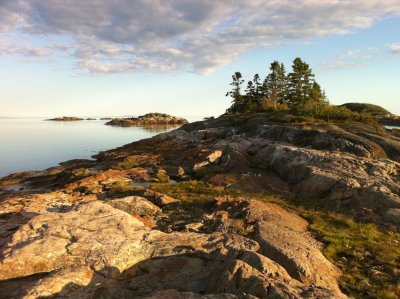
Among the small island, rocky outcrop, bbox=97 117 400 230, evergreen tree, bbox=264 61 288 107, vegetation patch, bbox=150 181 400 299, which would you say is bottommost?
the small island

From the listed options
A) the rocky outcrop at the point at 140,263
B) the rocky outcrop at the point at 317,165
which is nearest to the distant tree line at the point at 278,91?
the rocky outcrop at the point at 317,165

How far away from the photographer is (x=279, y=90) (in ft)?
304

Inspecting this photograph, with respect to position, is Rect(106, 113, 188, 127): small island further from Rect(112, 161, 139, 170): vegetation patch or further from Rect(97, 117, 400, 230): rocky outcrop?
Rect(112, 161, 139, 170): vegetation patch

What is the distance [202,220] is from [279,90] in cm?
8071

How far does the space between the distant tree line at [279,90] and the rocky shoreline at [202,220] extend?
42.1 metres

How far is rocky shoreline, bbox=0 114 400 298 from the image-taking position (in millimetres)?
9180

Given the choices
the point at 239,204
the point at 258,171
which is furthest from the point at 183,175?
the point at 239,204

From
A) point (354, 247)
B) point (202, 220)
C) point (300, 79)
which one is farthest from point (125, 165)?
point (300, 79)

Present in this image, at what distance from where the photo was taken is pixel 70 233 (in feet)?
38.7

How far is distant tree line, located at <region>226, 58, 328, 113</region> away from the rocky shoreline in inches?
1656

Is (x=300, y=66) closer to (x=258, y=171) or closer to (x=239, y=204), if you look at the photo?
(x=258, y=171)

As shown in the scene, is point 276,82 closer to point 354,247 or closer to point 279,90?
point 279,90

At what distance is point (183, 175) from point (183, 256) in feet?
68.3

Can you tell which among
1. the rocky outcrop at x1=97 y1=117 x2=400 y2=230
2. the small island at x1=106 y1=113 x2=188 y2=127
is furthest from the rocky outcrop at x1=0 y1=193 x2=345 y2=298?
the small island at x1=106 y1=113 x2=188 y2=127
